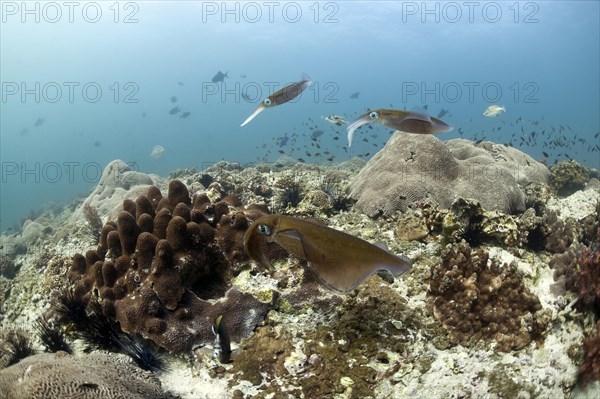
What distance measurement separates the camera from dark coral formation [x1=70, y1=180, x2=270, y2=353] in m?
4.14

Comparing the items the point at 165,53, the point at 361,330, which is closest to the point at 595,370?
Result: the point at 361,330

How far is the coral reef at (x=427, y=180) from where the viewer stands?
25.0 feet

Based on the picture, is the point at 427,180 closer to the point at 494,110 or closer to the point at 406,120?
the point at 406,120

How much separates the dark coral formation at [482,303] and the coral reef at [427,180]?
2922mm

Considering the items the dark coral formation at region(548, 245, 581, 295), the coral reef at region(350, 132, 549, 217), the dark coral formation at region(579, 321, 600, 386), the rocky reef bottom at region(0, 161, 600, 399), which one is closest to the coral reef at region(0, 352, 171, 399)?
the rocky reef bottom at region(0, 161, 600, 399)

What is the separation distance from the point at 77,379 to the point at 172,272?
1.55m

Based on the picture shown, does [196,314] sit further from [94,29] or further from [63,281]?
[94,29]

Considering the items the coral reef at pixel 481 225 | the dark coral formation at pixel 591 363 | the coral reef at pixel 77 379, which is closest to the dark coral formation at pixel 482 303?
the dark coral formation at pixel 591 363

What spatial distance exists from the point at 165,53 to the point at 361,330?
17180 centimetres

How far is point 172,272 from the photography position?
435 centimetres

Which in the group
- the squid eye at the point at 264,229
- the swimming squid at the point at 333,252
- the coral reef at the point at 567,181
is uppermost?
the squid eye at the point at 264,229

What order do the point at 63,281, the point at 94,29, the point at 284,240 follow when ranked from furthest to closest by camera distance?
the point at 94,29 → the point at 63,281 → the point at 284,240

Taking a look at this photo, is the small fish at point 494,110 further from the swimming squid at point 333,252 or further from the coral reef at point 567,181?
the swimming squid at point 333,252

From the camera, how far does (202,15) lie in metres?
91.1
